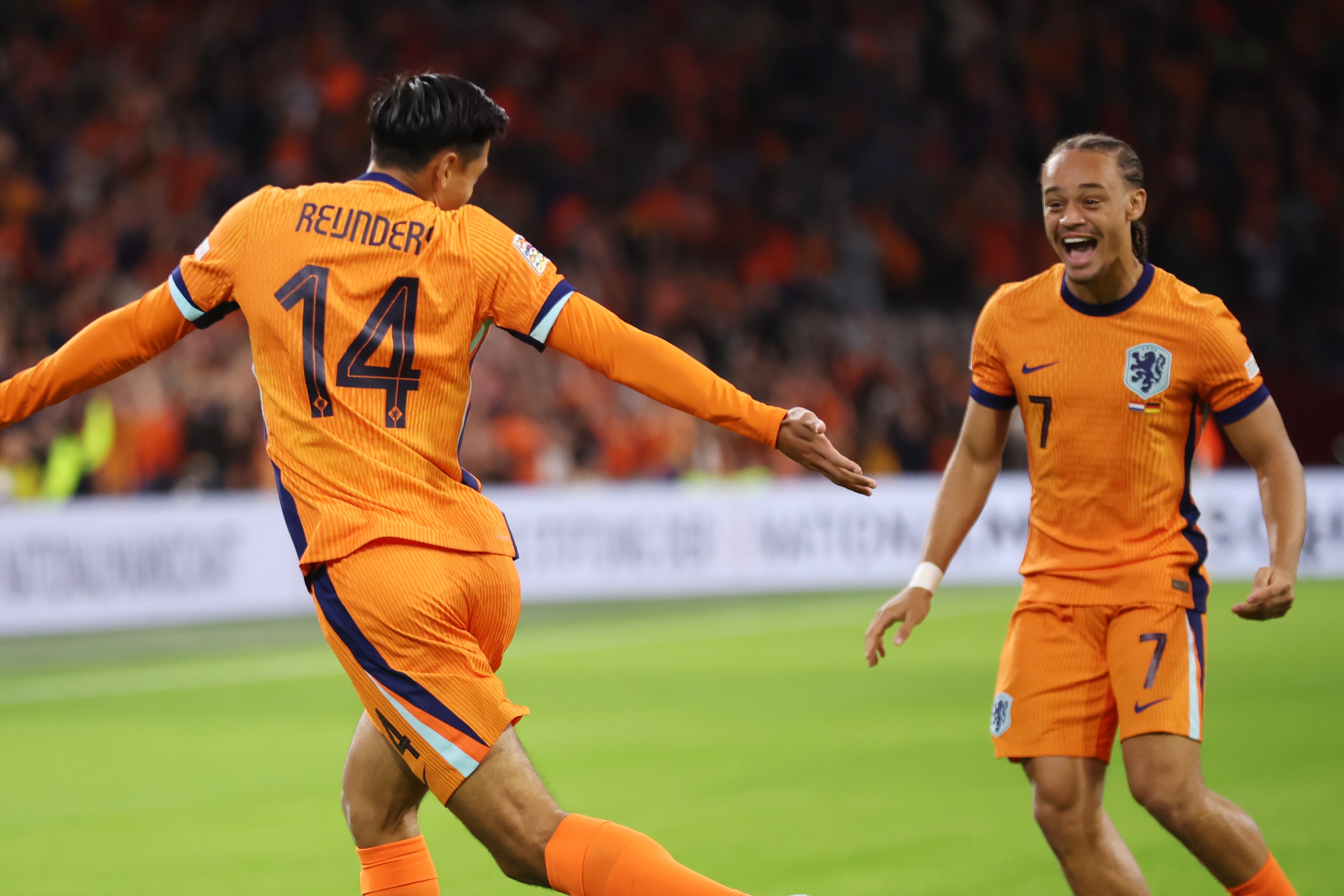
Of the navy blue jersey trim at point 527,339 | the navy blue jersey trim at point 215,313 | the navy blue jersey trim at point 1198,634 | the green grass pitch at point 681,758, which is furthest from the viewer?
the green grass pitch at point 681,758

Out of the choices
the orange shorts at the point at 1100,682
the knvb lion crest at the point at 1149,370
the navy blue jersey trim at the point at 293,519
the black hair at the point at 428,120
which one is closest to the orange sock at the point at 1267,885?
the orange shorts at the point at 1100,682

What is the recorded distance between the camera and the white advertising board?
46.6 ft

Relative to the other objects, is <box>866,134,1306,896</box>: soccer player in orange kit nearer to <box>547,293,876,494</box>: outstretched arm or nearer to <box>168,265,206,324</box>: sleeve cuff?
<box>547,293,876,494</box>: outstretched arm

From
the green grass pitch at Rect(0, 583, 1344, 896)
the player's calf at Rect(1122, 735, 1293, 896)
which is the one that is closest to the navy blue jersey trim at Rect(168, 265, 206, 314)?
the player's calf at Rect(1122, 735, 1293, 896)

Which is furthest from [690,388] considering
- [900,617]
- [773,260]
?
[773,260]

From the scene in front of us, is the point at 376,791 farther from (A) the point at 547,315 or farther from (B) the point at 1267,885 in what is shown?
(B) the point at 1267,885

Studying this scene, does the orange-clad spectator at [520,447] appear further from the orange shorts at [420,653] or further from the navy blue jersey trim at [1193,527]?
the orange shorts at [420,653]

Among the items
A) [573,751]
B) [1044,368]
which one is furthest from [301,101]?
[1044,368]

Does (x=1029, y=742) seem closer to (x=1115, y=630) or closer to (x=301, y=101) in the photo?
(x=1115, y=630)

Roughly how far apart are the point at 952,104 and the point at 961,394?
5217 mm

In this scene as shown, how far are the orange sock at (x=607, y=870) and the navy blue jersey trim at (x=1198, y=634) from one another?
4.64 feet

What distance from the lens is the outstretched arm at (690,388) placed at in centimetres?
347

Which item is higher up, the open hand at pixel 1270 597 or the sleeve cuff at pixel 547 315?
the sleeve cuff at pixel 547 315

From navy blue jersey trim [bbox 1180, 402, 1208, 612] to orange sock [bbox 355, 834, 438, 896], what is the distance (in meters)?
2.00
